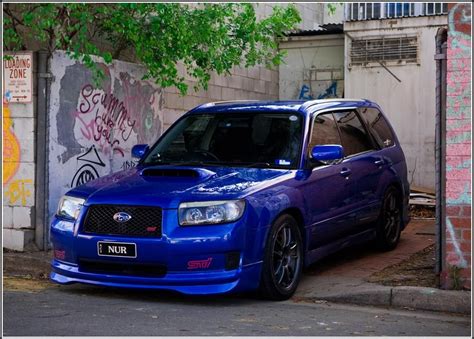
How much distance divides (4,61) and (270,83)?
7668 mm

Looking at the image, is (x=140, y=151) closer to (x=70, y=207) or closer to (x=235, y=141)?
(x=235, y=141)

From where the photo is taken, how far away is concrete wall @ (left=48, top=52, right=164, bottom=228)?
9586 millimetres

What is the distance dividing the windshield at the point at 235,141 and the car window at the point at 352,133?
0.86 metres

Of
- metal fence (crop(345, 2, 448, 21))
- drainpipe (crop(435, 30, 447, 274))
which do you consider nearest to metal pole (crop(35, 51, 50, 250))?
drainpipe (crop(435, 30, 447, 274))

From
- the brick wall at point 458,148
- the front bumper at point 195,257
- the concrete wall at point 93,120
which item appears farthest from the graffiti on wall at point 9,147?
the brick wall at point 458,148

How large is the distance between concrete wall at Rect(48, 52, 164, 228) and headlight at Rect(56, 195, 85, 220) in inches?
84.9

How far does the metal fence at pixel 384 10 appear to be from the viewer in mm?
16234

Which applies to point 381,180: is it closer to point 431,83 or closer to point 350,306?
point 350,306

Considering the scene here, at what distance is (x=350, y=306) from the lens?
23.7 ft

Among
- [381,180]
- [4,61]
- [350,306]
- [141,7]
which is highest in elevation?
[141,7]

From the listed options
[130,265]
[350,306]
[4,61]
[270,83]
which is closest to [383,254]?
[350,306]

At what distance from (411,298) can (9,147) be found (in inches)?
196

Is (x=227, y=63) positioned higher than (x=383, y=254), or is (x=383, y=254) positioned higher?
(x=227, y=63)

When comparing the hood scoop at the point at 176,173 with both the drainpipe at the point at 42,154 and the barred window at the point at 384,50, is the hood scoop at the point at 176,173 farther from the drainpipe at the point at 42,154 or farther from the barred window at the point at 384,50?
the barred window at the point at 384,50
